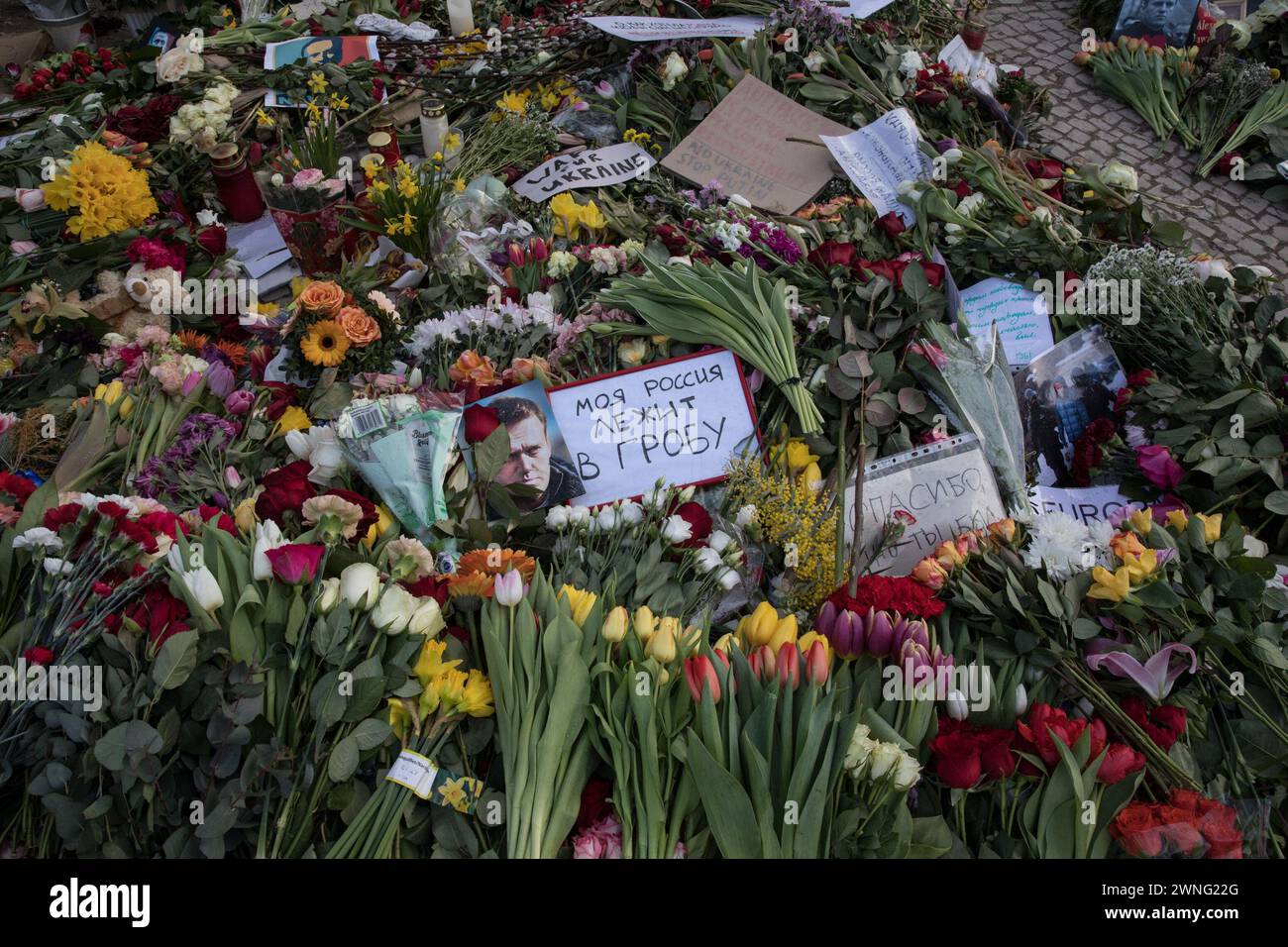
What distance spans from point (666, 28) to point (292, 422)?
2.41 meters

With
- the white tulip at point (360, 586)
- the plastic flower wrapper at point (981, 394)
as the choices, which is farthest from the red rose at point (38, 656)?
the plastic flower wrapper at point (981, 394)

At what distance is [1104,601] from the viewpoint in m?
1.77

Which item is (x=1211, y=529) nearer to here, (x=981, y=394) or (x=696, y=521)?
(x=981, y=394)

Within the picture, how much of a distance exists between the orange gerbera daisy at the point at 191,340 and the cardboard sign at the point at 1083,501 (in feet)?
7.80

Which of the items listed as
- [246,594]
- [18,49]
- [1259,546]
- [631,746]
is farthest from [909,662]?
[18,49]

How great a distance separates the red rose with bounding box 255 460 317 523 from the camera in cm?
188

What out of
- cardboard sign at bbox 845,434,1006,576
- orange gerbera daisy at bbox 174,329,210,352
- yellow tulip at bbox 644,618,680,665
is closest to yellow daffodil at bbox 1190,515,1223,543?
cardboard sign at bbox 845,434,1006,576

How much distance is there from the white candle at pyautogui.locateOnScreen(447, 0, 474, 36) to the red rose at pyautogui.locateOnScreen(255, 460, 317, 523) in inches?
112

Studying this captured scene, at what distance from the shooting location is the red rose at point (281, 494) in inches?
74.0

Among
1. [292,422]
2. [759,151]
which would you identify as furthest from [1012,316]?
[292,422]

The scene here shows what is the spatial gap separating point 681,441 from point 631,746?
0.92 meters

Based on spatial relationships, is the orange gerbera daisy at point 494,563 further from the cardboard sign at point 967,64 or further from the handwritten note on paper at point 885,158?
the cardboard sign at point 967,64
